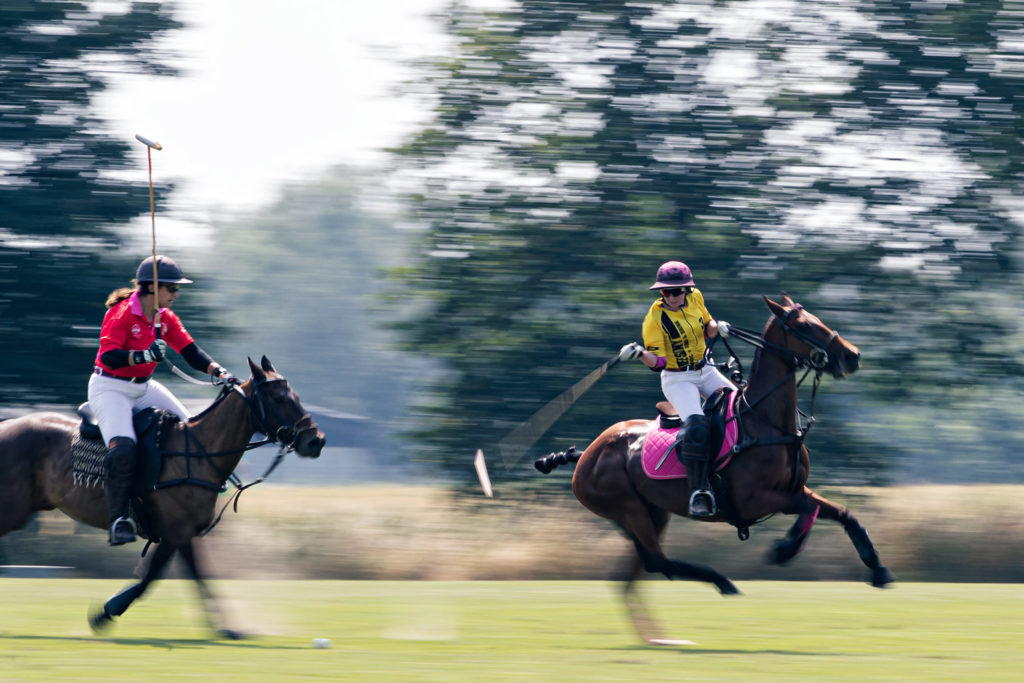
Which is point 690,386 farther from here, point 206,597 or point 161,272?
point 161,272

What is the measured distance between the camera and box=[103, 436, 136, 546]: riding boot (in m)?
10.6

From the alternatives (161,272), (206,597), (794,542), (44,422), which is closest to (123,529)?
(206,597)

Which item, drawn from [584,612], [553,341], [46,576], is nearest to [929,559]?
[553,341]

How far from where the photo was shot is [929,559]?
1827 centimetres

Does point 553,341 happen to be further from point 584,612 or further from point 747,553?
point 584,612

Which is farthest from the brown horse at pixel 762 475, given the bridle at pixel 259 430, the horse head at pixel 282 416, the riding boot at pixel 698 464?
the bridle at pixel 259 430

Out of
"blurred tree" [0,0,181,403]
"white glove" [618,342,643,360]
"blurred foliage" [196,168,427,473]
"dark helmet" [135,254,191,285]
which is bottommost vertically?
"blurred foliage" [196,168,427,473]

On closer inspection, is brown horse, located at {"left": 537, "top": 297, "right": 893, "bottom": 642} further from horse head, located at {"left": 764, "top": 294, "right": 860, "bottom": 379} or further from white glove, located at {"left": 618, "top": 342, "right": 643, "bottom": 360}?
white glove, located at {"left": 618, "top": 342, "right": 643, "bottom": 360}

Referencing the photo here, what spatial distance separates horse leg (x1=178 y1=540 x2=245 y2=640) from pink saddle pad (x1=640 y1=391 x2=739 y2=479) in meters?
3.35

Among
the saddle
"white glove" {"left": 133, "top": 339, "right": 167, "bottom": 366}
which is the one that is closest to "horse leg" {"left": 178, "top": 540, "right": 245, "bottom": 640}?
the saddle

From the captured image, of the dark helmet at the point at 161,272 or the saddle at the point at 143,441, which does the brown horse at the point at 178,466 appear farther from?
the dark helmet at the point at 161,272

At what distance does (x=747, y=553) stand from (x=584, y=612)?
6.20m

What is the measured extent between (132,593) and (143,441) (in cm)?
117

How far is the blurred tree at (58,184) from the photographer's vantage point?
65.4 feet
